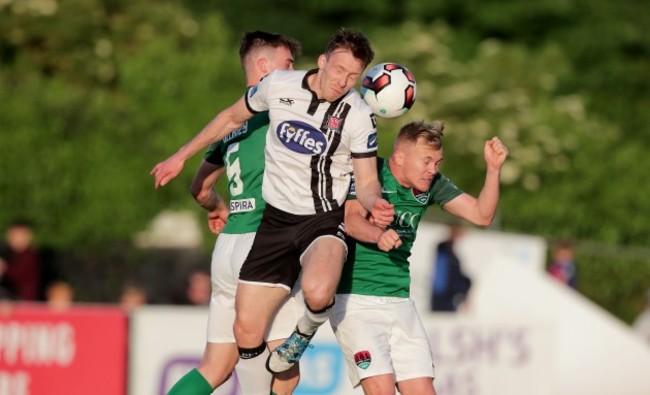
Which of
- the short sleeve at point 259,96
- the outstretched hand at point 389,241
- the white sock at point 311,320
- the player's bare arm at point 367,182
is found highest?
the short sleeve at point 259,96

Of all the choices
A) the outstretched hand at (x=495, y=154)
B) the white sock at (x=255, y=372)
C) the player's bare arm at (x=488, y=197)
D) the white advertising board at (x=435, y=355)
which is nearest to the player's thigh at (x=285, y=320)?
the white sock at (x=255, y=372)

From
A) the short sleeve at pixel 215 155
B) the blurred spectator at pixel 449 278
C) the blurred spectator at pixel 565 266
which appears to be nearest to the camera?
the short sleeve at pixel 215 155

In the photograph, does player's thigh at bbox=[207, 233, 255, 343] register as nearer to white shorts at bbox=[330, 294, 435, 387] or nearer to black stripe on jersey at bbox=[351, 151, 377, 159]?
white shorts at bbox=[330, 294, 435, 387]

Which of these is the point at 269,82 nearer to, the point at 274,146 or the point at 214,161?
the point at 274,146

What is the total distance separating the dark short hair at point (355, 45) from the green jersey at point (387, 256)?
92 cm

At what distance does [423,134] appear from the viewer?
898cm

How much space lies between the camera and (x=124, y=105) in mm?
28141

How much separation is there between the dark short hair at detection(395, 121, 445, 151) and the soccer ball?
19cm

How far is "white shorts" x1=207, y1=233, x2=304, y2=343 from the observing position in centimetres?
928

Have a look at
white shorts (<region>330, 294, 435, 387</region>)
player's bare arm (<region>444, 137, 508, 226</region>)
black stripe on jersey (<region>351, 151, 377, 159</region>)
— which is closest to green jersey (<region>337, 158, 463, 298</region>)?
white shorts (<region>330, 294, 435, 387</region>)

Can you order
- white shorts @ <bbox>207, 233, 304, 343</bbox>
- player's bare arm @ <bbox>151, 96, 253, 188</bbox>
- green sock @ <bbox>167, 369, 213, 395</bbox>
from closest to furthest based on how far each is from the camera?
player's bare arm @ <bbox>151, 96, 253, 188</bbox>, white shorts @ <bbox>207, 233, 304, 343</bbox>, green sock @ <bbox>167, 369, 213, 395</bbox>

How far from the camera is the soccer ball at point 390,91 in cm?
884

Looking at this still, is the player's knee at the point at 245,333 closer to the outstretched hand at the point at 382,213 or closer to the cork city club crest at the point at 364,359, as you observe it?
the cork city club crest at the point at 364,359

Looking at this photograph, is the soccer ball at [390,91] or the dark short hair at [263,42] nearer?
the soccer ball at [390,91]
